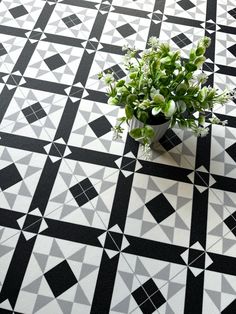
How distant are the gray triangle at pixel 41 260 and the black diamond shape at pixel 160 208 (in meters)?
0.49

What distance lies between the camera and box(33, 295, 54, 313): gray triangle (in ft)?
4.98

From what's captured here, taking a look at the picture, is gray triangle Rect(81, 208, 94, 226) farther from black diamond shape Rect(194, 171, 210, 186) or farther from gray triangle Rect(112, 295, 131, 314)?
black diamond shape Rect(194, 171, 210, 186)

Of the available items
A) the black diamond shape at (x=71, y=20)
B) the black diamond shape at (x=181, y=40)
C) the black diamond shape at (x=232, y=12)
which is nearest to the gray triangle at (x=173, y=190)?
the black diamond shape at (x=181, y=40)

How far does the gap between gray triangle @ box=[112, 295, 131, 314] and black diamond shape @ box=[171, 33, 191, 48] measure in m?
1.41

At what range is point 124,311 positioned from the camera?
5.03ft

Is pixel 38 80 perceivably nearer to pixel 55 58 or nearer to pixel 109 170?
pixel 55 58

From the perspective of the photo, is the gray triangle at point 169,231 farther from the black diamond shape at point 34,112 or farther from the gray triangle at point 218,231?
the black diamond shape at point 34,112

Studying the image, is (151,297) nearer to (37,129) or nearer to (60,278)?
(60,278)

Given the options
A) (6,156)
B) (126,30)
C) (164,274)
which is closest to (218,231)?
(164,274)

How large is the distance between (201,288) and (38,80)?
1271mm

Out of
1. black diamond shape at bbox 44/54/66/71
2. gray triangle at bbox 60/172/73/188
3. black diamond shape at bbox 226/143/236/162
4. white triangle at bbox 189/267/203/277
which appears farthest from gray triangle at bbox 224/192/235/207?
black diamond shape at bbox 44/54/66/71

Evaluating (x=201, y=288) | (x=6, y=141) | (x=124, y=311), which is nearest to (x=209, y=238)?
(x=201, y=288)

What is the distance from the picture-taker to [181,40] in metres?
2.28

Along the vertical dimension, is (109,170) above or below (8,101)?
below
